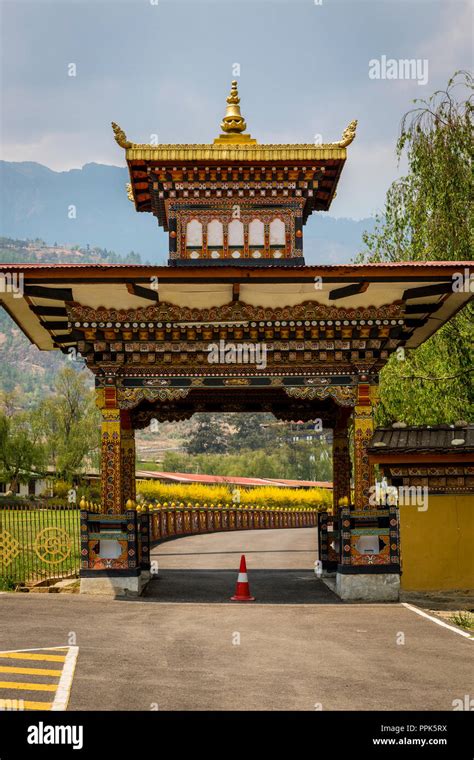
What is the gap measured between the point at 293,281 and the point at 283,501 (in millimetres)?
40212

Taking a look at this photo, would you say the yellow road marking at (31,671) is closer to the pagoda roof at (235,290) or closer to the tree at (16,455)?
the pagoda roof at (235,290)

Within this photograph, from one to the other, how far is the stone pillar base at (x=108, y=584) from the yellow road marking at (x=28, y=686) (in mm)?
8022

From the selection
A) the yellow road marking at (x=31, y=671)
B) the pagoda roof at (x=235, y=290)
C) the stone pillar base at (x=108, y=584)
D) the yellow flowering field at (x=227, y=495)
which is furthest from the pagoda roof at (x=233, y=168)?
the yellow flowering field at (x=227, y=495)

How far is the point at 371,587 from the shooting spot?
1728cm

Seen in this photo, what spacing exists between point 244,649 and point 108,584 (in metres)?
6.00

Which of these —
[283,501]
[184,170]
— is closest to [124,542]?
[184,170]

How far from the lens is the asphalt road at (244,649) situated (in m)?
9.10

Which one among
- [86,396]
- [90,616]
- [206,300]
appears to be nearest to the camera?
[90,616]

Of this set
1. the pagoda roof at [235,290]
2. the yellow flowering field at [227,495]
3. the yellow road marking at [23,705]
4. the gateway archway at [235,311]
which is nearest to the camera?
the yellow road marking at [23,705]

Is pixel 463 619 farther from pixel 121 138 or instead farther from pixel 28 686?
pixel 121 138

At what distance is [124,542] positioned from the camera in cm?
1741

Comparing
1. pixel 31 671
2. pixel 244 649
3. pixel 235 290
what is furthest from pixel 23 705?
pixel 235 290

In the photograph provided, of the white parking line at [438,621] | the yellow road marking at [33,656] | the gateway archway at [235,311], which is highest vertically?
the gateway archway at [235,311]
